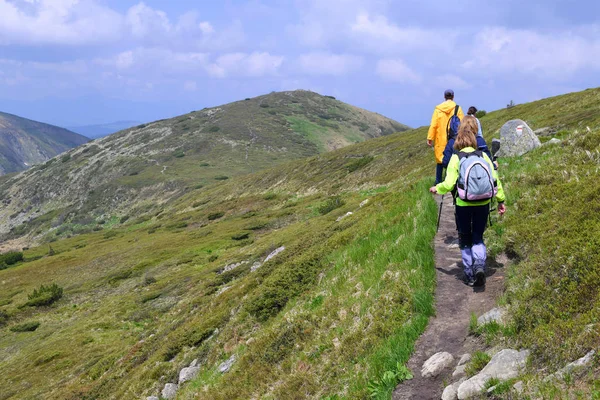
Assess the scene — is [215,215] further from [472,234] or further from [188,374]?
[472,234]

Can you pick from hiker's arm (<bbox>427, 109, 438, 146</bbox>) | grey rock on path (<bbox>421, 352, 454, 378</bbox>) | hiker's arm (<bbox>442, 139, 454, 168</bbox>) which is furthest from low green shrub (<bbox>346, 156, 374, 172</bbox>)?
grey rock on path (<bbox>421, 352, 454, 378</bbox>)

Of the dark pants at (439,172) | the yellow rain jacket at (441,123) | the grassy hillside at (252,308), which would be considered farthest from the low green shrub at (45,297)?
the yellow rain jacket at (441,123)

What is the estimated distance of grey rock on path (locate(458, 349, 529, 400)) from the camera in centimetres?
498

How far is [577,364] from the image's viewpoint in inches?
174

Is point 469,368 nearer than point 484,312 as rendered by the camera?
Yes

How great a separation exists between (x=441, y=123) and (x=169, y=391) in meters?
13.0

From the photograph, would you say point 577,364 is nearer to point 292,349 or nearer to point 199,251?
point 292,349

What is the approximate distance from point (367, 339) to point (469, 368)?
7.54 ft

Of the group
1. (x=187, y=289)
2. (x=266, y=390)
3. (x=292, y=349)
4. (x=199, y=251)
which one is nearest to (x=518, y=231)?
(x=292, y=349)

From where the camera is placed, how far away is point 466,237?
27.6 feet

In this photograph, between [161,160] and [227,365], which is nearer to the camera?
[227,365]

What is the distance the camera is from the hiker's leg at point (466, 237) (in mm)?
8188

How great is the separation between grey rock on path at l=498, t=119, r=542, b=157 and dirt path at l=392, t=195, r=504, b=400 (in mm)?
13717

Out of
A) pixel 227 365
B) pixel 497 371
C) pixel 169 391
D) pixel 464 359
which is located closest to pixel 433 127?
pixel 464 359
